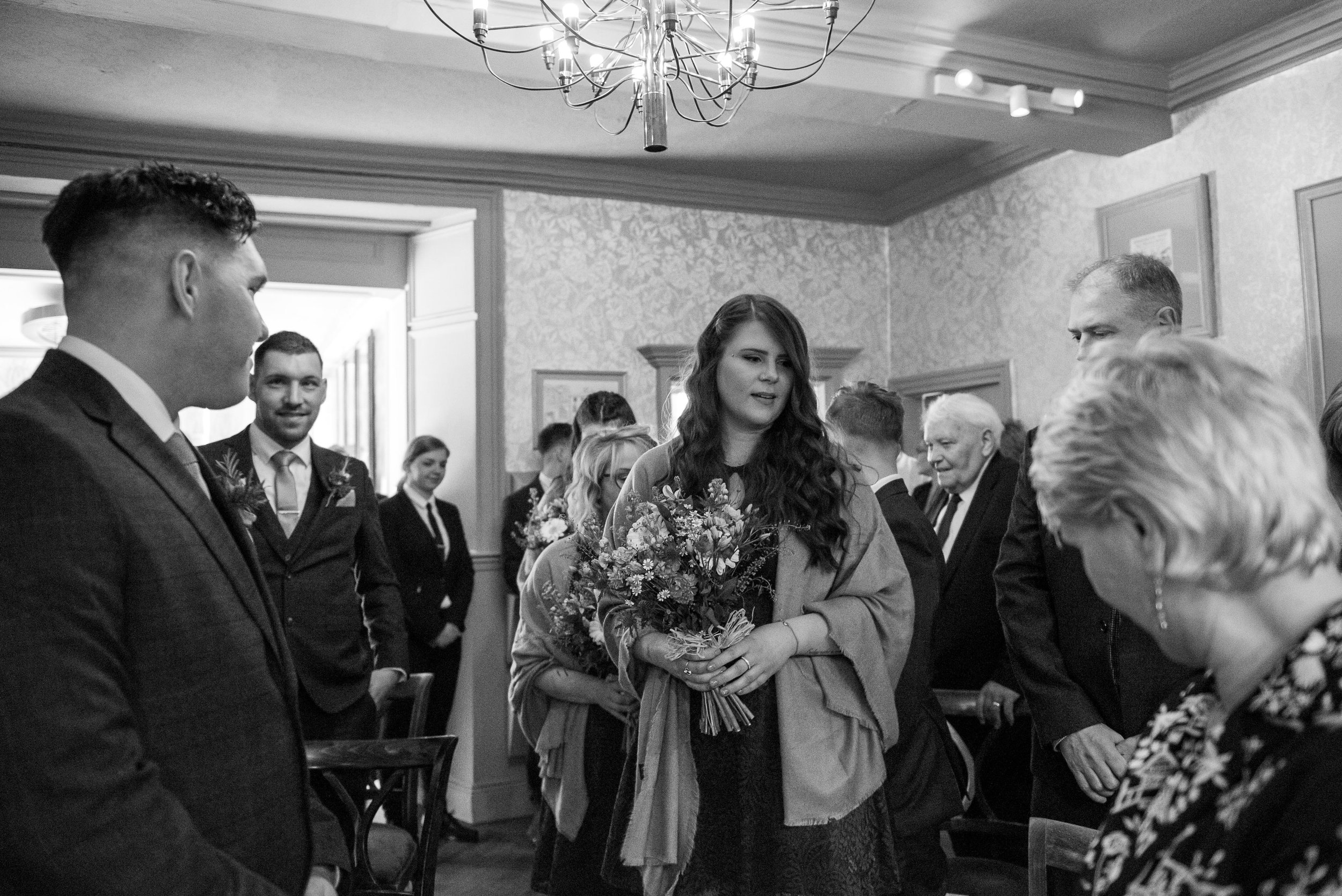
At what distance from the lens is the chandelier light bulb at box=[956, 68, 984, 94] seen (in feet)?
16.6

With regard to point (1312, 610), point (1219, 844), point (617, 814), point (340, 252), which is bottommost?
point (617, 814)

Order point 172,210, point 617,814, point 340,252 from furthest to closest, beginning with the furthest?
point 340,252 < point 617,814 < point 172,210

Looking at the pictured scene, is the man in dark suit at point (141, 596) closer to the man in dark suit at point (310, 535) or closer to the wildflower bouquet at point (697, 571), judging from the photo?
the wildflower bouquet at point (697, 571)

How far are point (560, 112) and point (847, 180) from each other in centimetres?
219

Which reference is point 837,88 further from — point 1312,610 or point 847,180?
point 1312,610

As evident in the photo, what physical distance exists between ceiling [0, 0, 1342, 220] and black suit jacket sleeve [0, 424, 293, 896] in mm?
3395

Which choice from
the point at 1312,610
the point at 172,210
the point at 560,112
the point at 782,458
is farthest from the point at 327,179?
the point at 1312,610

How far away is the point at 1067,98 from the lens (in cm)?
532

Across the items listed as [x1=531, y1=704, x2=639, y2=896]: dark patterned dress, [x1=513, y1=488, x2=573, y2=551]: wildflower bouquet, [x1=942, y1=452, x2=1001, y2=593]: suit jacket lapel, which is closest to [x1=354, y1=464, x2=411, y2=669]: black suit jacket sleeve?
[x1=513, y1=488, x2=573, y2=551]: wildflower bouquet

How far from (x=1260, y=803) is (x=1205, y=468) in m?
0.29

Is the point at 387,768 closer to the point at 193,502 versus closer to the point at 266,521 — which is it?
the point at 266,521

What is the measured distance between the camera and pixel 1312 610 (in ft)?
3.42

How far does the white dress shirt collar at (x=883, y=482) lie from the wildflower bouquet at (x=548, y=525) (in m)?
0.98

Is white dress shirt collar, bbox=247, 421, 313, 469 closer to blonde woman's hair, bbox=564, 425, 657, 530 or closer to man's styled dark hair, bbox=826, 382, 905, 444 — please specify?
blonde woman's hair, bbox=564, 425, 657, 530
